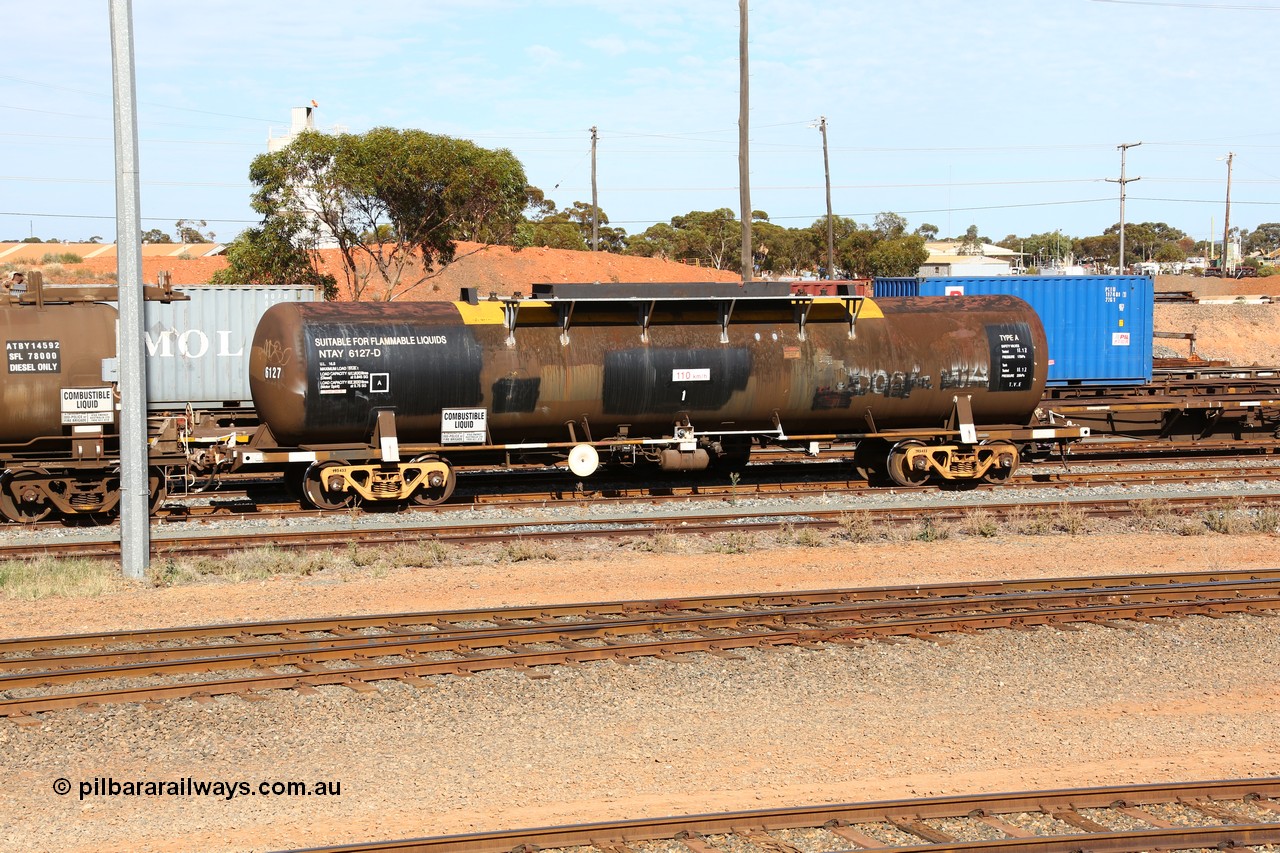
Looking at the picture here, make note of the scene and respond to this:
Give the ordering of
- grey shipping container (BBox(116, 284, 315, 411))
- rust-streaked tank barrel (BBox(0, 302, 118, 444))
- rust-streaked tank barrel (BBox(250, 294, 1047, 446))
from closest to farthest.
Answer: rust-streaked tank barrel (BBox(0, 302, 118, 444)), rust-streaked tank barrel (BBox(250, 294, 1047, 446)), grey shipping container (BBox(116, 284, 315, 411))

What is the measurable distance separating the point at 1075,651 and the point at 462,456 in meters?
11.1

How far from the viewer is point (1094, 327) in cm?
2989

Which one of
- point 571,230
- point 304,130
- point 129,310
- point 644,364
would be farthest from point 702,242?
point 129,310

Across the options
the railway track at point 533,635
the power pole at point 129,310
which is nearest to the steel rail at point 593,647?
the railway track at point 533,635

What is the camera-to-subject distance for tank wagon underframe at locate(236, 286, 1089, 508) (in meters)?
18.3

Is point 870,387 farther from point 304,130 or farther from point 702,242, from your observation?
point 702,242

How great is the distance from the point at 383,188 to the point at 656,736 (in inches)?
1310

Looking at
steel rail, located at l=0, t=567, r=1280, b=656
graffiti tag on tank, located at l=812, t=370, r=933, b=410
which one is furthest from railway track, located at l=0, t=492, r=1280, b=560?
steel rail, located at l=0, t=567, r=1280, b=656

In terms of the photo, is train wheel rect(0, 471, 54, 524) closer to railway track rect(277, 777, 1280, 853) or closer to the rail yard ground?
the rail yard ground

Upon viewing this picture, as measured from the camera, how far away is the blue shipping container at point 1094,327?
29.9 metres

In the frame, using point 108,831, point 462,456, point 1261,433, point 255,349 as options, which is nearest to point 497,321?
point 462,456

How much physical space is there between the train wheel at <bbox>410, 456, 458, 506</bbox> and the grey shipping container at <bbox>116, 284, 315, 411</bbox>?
7285 millimetres

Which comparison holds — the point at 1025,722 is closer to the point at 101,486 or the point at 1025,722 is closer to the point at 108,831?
the point at 108,831

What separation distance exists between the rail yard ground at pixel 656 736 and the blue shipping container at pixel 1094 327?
18.5 metres
